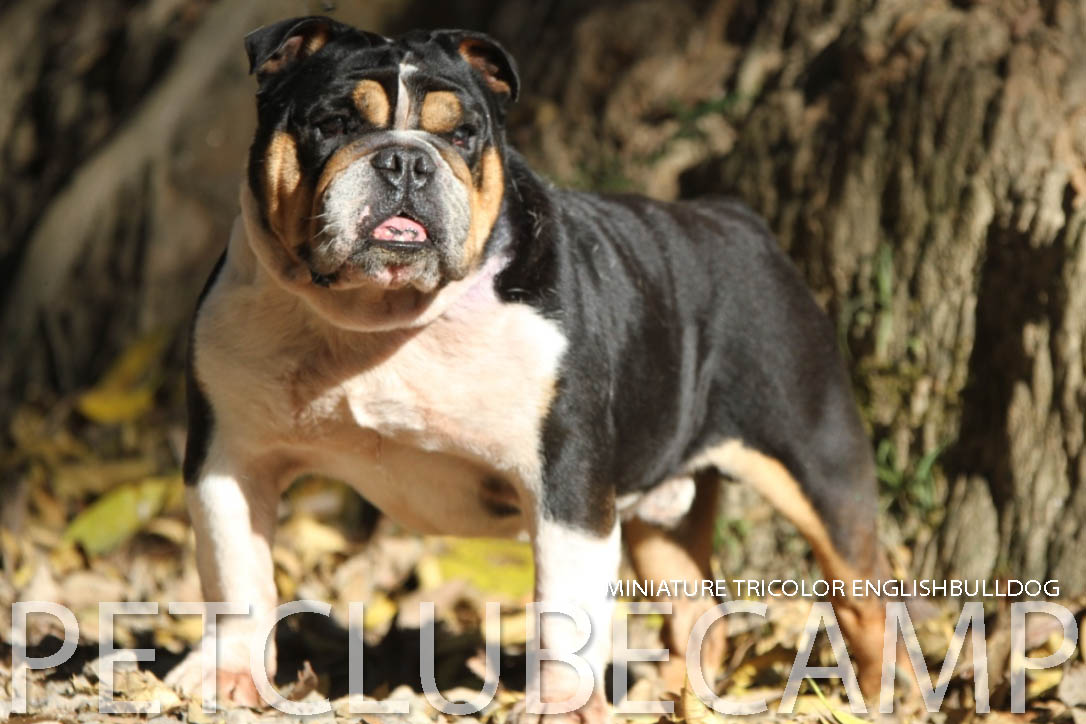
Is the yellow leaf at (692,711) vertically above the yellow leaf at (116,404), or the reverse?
the yellow leaf at (116,404)

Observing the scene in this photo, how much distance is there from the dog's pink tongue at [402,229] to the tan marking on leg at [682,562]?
2.10m

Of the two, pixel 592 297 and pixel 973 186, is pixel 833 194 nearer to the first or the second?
pixel 973 186

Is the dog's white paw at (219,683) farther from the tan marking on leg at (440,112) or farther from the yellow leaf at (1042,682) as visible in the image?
the yellow leaf at (1042,682)

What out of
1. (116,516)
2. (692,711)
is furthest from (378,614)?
(692,711)

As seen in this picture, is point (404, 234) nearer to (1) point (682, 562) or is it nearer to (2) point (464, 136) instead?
(2) point (464, 136)

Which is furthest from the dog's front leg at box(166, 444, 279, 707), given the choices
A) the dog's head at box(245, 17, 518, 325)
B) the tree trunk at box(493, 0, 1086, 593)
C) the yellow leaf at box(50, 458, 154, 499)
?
the yellow leaf at box(50, 458, 154, 499)

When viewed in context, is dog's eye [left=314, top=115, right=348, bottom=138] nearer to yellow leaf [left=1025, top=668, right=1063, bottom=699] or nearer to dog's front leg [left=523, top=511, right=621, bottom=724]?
dog's front leg [left=523, top=511, right=621, bottom=724]

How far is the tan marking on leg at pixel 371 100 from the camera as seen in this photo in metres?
4.29

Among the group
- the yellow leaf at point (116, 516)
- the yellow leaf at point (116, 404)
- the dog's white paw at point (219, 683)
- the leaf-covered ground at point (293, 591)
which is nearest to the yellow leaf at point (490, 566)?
the leaf-covered ground at point (293, 591)

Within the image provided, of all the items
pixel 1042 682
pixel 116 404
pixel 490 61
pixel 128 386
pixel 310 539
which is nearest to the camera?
pixel 490 61

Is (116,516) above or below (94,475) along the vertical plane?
below

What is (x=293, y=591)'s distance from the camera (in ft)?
22.5

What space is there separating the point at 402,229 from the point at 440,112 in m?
0.42

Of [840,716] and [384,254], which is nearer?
[384,254]
